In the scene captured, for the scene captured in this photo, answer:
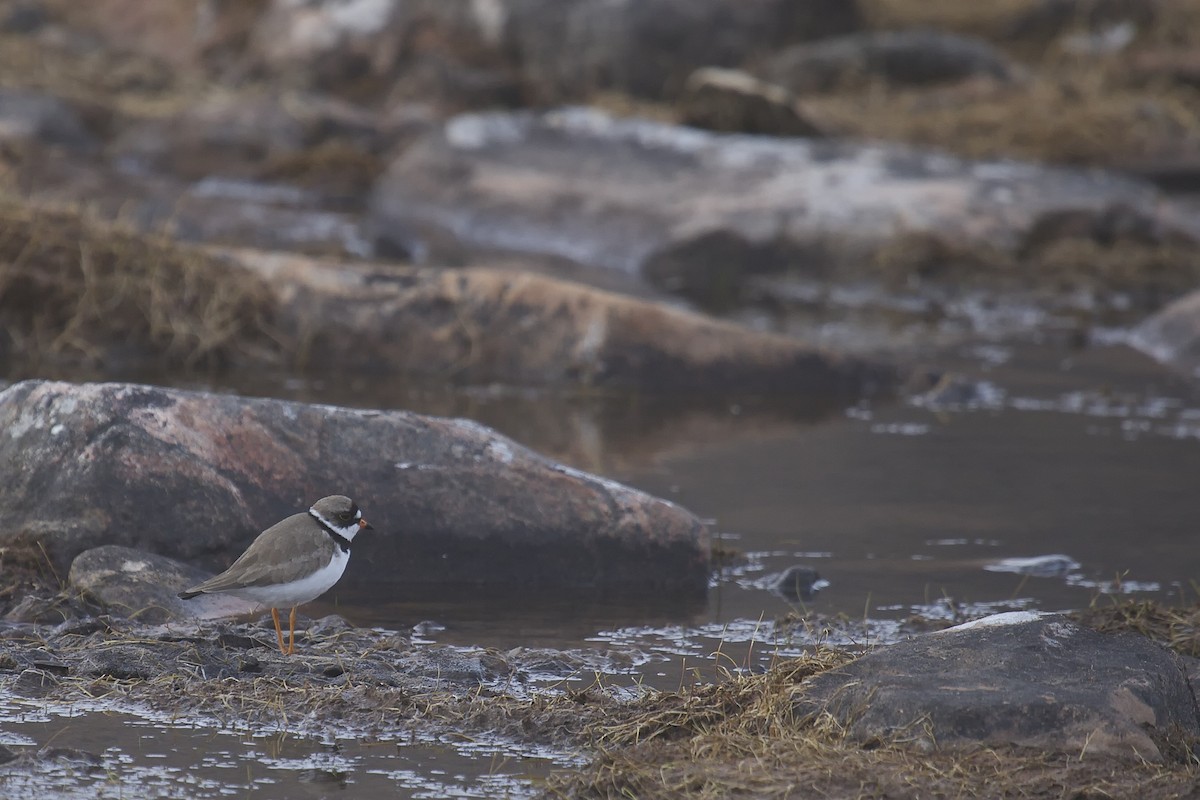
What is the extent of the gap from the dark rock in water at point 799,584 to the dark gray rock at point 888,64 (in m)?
13.9

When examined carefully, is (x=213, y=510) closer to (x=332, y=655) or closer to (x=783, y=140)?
(x=332, y=655)

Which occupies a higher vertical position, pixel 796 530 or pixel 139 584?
pixel 139 584

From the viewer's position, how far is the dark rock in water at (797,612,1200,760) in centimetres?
417

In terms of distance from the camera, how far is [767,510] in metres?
7.32

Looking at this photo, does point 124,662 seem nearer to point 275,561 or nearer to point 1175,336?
point 275,561

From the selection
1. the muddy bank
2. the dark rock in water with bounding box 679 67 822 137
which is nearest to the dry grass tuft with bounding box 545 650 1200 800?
the muddy bank

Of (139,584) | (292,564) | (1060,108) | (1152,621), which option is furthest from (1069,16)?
(292,564)

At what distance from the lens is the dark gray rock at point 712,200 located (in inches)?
560

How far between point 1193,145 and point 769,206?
4851 mm

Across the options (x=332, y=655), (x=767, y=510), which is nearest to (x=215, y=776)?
(x=332, y=655)

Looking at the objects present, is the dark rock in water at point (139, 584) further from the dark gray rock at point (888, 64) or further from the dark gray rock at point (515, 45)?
the dark gray rock at point (888, 64)

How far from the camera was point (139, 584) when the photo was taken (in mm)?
5418

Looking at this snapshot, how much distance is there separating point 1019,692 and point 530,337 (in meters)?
6.07

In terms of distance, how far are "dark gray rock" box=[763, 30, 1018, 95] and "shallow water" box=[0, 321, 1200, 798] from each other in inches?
352
